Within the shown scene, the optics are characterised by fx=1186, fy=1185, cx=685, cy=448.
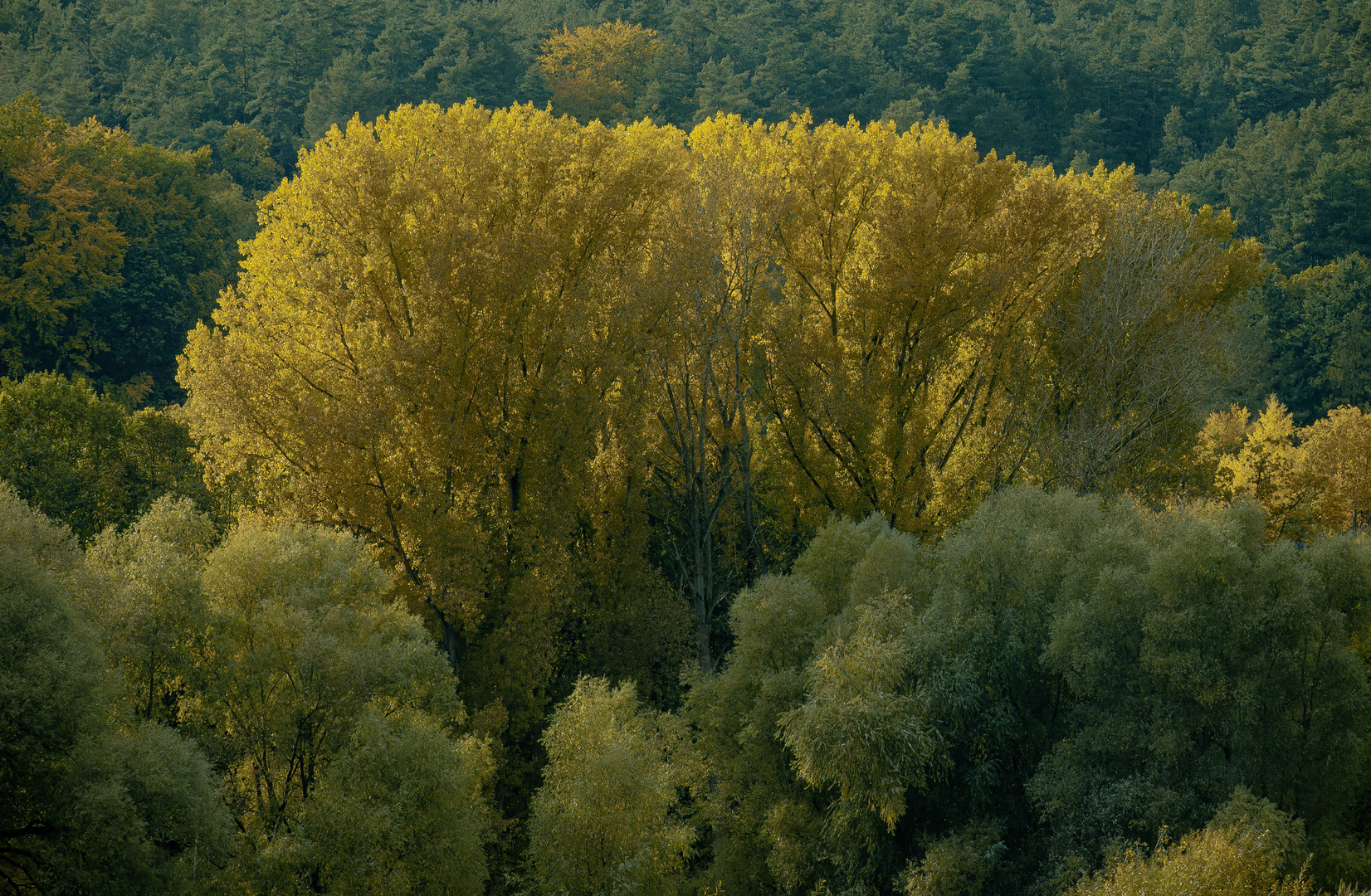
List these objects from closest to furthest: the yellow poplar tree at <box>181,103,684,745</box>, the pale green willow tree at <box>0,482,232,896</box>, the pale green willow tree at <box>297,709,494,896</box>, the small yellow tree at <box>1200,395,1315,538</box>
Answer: the pale green willow tree at <box>0,482,232,896</box>, the pale green willow tree at <box>297,709,494,896</box>, the yellow poplar tree at <box>181,103,684,745</box>, the small yellow tree at <box>1200,395,1315,538</box>

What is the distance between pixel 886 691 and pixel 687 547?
1378cm

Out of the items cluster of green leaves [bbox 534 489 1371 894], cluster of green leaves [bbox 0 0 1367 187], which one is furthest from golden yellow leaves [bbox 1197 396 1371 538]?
cluster of green leaves [bbox 0 0 1367 187]

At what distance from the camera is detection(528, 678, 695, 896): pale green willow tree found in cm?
2575

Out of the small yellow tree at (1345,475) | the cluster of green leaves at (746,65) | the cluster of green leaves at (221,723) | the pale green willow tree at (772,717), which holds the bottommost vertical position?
the small yellow tree at (1345,475)

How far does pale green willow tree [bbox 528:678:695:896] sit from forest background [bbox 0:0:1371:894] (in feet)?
0.32

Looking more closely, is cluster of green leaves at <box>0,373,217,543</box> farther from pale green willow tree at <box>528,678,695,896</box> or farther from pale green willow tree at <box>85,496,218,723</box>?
pale green willow tree at <box>528,678,695,896</box>

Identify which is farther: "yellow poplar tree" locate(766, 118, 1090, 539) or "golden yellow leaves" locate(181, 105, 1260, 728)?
"yellow poplar tree" locate(766, 118, 1090, 539)

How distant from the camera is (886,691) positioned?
85.8 ft

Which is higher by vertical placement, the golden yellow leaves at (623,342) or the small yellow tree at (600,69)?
the small yellow tree at (600,69)

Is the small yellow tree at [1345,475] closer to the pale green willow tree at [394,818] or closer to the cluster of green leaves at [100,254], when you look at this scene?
the pale green willow tree at [394,818]

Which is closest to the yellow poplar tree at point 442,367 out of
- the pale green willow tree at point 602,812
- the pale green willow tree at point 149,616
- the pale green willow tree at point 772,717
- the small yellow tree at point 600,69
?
the pale green willow tree at point 602,812

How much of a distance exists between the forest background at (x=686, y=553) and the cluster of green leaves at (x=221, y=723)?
104 mm

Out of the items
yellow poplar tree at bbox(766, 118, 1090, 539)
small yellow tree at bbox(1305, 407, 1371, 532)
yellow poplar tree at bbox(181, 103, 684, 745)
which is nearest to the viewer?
yellow poplar tree at bbox(181, 103, 684, 745)

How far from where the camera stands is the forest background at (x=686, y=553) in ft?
76.4
